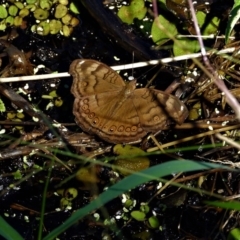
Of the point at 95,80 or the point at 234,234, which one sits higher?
the point at 95,80

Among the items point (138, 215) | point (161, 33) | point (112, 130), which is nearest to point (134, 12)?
point (161, 33)

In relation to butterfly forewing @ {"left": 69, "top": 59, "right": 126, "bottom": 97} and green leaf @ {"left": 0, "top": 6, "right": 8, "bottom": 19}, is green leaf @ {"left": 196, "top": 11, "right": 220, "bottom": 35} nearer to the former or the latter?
Result: butterfly forewing @ {"left": 69, "top": 59, "right": 126, "bottom": 97}

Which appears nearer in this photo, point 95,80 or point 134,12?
point 95,80

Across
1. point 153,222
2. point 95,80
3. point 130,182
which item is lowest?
point 153,222

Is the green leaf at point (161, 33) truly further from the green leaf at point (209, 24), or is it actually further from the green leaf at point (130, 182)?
the green leaf at point (130, 182)

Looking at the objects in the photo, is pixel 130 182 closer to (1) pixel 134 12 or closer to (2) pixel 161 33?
(2) pixel 161 33

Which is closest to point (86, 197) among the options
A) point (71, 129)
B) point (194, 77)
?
point (71, 129)

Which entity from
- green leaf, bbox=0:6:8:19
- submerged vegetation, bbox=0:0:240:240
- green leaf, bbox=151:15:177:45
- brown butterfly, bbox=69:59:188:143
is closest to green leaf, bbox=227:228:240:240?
submerged vegetation, bbox=0:0:240:240

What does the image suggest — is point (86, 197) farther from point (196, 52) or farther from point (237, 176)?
point (196, 52)

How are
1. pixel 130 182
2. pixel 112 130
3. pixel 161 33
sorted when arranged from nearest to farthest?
pixel 130 182
pixel 112 130
pixel 161 33
